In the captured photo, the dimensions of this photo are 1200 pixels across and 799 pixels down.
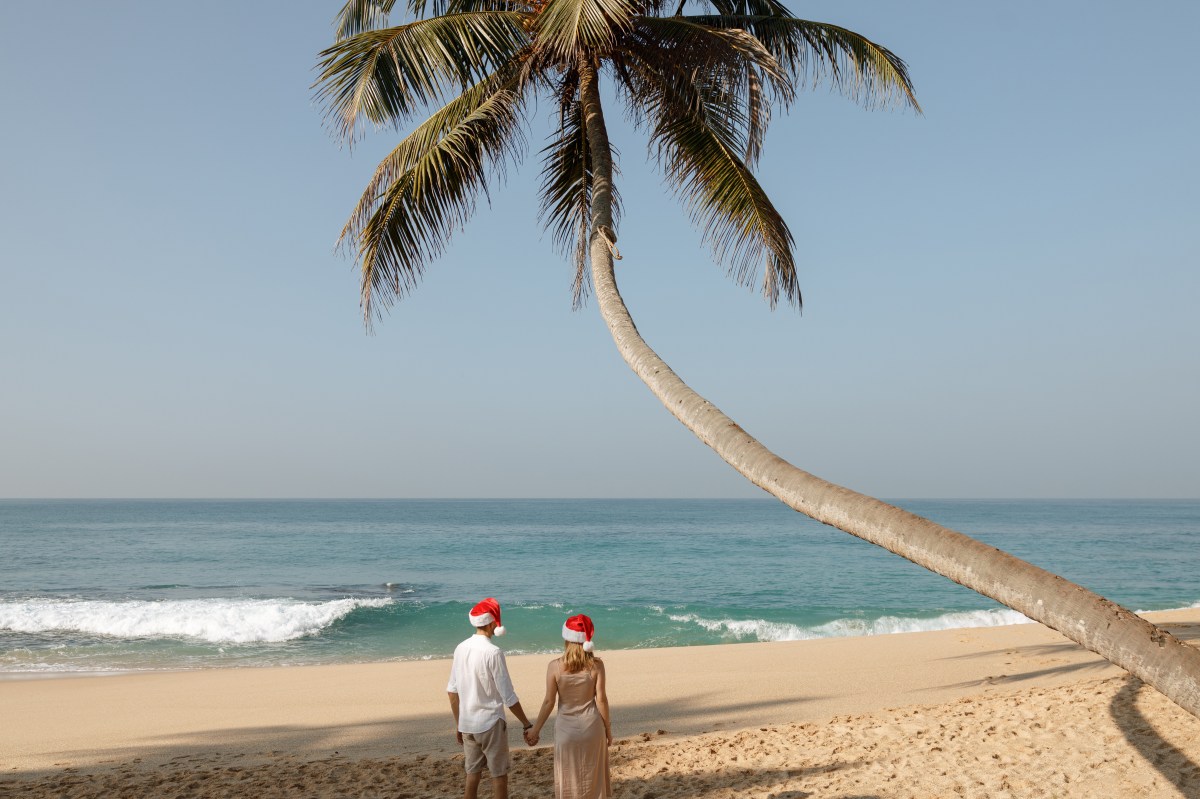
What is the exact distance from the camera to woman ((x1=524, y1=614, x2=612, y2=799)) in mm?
4660

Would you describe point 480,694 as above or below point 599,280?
below

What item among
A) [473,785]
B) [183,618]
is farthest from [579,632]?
[183,618]

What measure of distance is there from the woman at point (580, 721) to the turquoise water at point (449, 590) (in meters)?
12.3

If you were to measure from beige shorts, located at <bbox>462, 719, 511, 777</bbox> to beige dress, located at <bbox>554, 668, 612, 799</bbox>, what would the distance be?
1.92ft

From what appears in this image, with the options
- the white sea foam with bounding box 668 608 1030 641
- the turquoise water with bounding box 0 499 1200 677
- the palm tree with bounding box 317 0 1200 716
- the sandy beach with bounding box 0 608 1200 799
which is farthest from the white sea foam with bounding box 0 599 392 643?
the palm tree with bounding box 317 0 1200 716

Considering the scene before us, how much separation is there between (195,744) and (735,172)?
26.2ft

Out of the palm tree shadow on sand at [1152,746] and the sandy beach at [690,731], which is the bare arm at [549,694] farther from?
the palm tree shadow on sand at [1152,746]

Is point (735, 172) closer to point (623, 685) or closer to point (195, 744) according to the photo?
point (623, 685)

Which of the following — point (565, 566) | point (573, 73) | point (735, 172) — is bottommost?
point (565, 566)

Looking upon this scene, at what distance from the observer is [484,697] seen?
5.08 m

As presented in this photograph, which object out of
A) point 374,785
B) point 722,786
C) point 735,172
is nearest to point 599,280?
point 735,172

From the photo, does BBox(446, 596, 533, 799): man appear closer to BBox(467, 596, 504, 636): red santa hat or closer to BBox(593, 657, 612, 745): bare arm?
BBox(467, 596, 504, 636): red santa hat

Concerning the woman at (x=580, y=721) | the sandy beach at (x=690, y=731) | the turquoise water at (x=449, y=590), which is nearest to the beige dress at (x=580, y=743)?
the woman at (x=580, y=721)

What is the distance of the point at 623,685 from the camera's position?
36.7 feet
